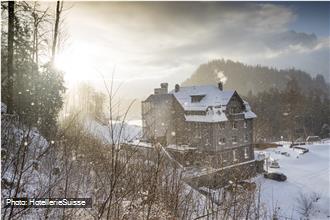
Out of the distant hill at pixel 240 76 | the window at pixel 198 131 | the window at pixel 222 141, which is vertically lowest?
the window at pixel 222 141

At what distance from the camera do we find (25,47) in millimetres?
8531

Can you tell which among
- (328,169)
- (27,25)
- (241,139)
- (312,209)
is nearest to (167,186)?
(27,25)

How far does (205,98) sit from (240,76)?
4197 millimetres

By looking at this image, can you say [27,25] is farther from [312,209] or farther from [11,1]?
[312,209]

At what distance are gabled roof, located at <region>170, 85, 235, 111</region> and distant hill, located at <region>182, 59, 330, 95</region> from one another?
99.1 inches

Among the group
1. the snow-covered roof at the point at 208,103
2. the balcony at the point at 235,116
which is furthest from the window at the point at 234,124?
the snow-covered roof at the point at 208,103

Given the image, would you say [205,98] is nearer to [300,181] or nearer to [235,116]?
[235,116]

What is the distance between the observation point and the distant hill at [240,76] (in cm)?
1012

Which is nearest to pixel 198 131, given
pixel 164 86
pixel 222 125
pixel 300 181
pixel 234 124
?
pixel 222 125

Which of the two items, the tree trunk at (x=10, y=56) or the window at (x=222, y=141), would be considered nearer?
the tree trunk at (x=10, y=56)

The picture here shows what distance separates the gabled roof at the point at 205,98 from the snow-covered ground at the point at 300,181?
4.87m

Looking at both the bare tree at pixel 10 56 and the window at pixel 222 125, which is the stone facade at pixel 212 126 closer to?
the window at pixel 222 125

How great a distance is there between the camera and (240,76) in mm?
11352

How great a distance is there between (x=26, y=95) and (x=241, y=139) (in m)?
13.2
